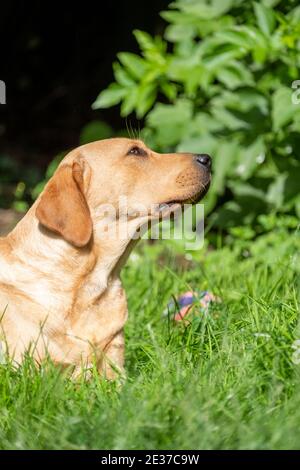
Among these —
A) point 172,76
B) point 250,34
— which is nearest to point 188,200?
point 250,34

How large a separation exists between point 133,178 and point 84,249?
0.43 metres

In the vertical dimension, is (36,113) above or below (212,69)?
below

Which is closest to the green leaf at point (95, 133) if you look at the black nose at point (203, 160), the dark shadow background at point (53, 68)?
the dark shadow background at point (53, 68)

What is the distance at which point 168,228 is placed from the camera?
22.2ft

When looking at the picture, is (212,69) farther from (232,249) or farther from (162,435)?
(162,435)

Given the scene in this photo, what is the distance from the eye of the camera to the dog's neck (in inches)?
156

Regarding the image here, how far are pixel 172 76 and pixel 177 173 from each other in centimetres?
231

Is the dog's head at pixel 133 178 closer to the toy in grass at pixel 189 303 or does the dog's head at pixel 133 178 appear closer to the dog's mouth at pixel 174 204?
the dog's mouth at pixel 174 204

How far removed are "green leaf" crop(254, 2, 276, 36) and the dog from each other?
1.59 metres

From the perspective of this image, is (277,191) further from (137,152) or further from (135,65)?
(137,152)

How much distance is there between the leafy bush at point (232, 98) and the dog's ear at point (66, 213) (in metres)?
2.12

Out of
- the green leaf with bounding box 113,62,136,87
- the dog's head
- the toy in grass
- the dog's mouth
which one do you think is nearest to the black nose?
the dog's head

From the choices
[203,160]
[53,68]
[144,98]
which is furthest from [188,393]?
[53,68]

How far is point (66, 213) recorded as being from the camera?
3.88 m
